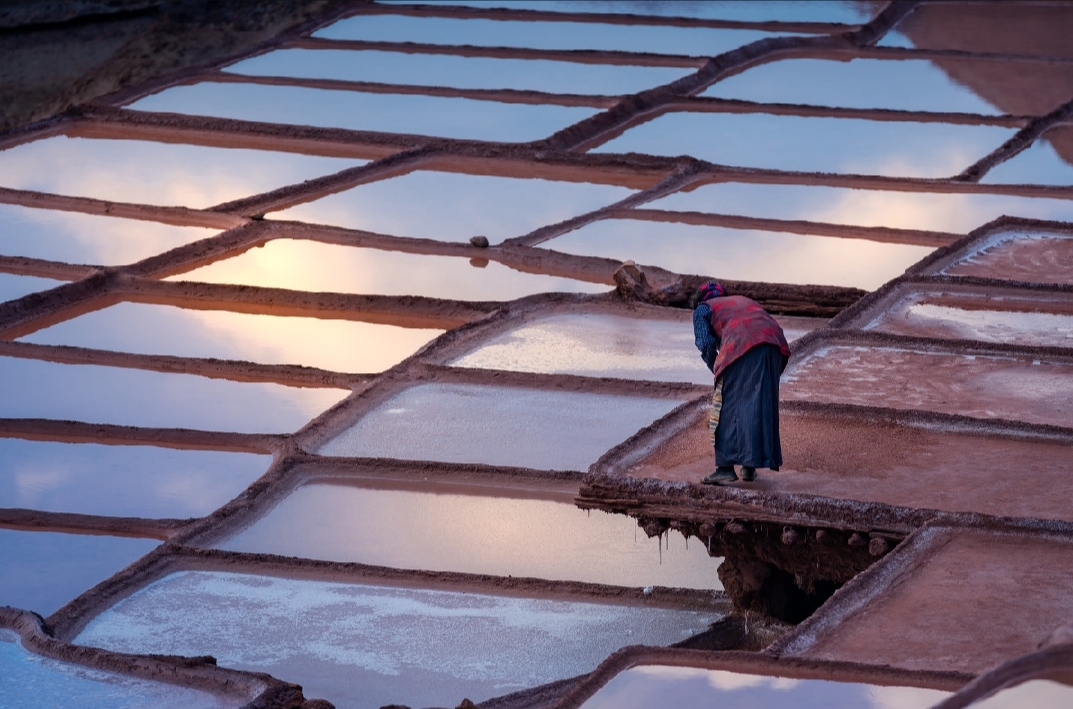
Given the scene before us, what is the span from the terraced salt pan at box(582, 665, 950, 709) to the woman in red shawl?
93 centimetres

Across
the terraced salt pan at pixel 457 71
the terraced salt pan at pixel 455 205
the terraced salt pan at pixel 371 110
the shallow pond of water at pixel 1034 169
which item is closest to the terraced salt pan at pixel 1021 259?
the shallow pond of water at pixel 1034 169

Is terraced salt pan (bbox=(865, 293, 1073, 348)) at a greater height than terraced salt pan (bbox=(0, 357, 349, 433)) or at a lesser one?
greater

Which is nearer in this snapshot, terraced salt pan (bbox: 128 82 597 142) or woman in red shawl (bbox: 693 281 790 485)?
woman in red shawl (bbox: 693 281 790 485)

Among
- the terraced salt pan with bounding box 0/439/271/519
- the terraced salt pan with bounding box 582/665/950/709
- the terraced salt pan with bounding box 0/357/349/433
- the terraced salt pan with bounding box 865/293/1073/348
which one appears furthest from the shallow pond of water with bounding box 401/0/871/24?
the terraced salt pan with bounding box 582/665/950/709

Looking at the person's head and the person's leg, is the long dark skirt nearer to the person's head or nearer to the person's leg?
the person's leg

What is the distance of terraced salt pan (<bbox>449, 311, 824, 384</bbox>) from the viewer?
20.3 feet

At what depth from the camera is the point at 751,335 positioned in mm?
4195

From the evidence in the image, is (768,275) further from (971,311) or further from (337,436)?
(337,436)

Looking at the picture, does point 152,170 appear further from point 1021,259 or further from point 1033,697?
point 1033,697

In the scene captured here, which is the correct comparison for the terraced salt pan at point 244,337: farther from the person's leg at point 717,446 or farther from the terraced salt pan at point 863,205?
the person's leg at point 717,446

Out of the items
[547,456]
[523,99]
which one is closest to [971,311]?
[547,456]

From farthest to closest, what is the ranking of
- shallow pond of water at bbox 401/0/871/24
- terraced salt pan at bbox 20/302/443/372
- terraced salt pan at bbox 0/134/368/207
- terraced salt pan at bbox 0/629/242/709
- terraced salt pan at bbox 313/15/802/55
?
1. shallow pond of water at bbox 401/0/871/24
2. terraced salt pan at bbox 313/15/802/55
3. terraced salt pan at bbox 0/134/368/207
4. terraced salt pan at bbox 20/302/443/372
5. terraced salt pan at bbox 0/629/242/709

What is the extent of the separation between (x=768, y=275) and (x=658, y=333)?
0.78m

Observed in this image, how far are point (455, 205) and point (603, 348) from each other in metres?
2.36
